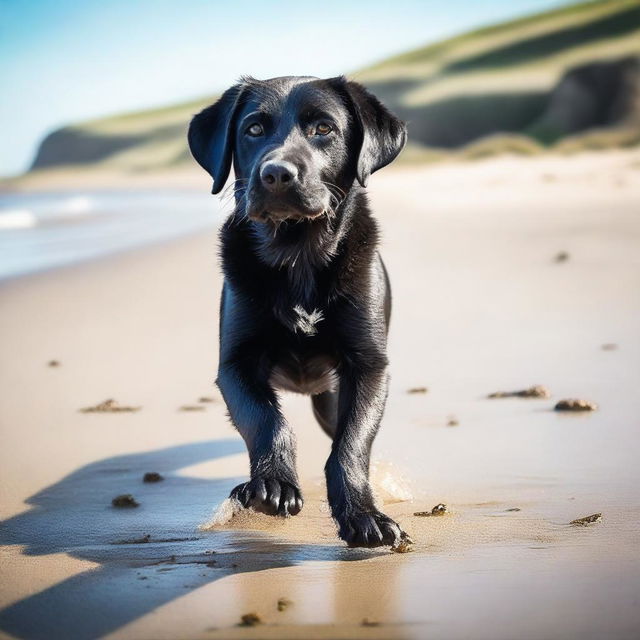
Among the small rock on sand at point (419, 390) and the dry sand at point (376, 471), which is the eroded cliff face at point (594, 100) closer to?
the dry sand at point (376, 471)

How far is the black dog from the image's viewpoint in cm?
348

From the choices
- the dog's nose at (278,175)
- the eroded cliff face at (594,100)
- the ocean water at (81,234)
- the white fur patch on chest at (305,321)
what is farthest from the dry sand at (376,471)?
the eroded cliff face at (594,100)

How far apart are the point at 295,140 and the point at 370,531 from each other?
1.52 meters

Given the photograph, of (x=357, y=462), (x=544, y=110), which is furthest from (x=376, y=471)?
(x=544, y=110)

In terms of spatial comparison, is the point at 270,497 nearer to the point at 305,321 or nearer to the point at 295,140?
the point at 305,321

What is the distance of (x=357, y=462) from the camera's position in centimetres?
331

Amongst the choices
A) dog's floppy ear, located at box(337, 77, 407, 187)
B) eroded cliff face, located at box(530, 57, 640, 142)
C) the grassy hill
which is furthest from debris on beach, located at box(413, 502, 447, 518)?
eroded cliff face, located at box(530, 57, 640, 142)

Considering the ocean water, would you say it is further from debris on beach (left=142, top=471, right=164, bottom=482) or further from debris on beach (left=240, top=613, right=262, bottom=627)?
debris on beach (left=240, top=613, right=262, bottom=627)

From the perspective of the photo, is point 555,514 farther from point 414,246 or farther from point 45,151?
point 45,151

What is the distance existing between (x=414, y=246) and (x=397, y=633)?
311 inches

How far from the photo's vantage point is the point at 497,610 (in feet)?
7.93

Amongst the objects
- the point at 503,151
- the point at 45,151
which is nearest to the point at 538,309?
the point at 503,151

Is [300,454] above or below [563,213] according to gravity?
above

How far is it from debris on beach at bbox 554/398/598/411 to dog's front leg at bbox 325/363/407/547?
4.11 ft
